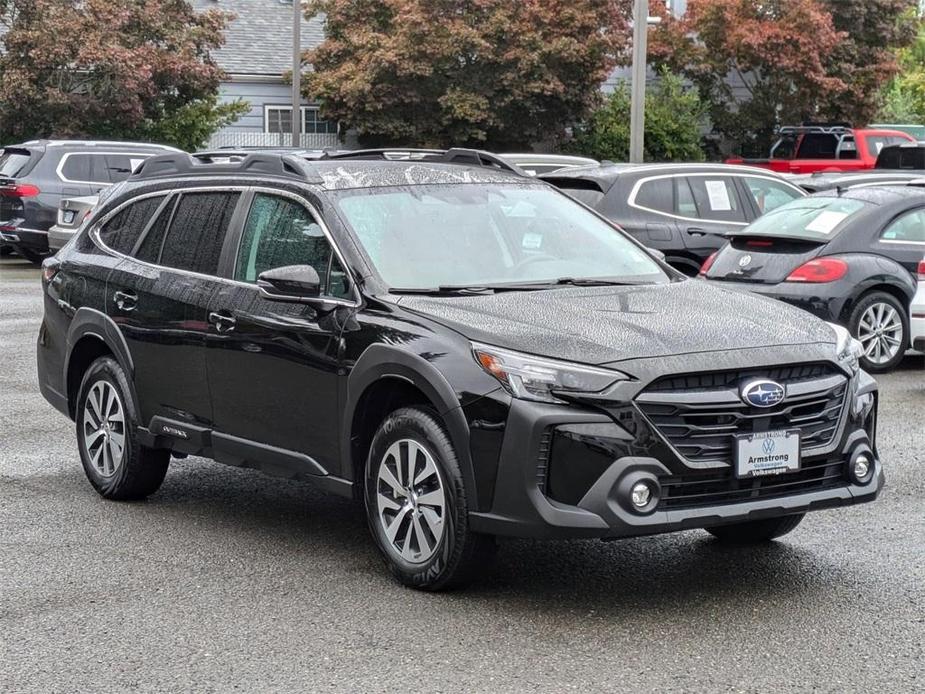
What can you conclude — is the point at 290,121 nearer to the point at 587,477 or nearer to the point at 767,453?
the point at 767,453

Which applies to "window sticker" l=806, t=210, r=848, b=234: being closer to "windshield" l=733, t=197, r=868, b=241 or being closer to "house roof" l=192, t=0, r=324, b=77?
"windshield" l=733, t=197, r=868, b=241

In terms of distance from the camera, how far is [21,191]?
23.0 metres

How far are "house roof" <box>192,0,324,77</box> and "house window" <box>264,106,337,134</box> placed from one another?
105 centimetres

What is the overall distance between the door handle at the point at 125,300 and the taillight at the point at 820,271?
246 inches

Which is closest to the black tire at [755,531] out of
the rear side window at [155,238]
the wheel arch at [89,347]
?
the wheel arch at [89,347]

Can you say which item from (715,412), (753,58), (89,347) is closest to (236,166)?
(89,347)

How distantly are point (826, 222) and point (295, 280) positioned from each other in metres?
7.25

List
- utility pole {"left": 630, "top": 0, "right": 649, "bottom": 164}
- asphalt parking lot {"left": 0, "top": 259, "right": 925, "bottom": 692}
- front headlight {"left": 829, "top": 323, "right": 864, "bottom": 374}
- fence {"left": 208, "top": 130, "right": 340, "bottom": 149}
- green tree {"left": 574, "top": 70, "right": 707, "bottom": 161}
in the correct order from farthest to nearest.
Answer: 1. fence {"left": 208, "top": 130, "right": 340, "bottom": 149}
2. green tree {"left": 574, "top": 70, "right": 707, "bottom": 161}
3. utility pole {"left": 630, "top": 0, "right": 649, "bottom": 164}
4. front headlight {"left": 829, "top": 323, "right": 864, "bottom": 374}
5. asphalt parking lot {"left": 0, "top": 259, "right": 925, "bottom": 692}

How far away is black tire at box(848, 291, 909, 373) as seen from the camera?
12500 mm

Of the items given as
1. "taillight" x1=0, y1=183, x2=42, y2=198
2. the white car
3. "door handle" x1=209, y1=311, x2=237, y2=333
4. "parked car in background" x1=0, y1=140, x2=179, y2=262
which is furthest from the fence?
"door handle" x1=209, y1=311, x2=237, y2=333

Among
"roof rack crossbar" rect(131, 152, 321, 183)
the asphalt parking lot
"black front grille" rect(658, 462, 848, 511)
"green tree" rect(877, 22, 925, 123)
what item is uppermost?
"green tree" rect(877, 22, 925, 123)

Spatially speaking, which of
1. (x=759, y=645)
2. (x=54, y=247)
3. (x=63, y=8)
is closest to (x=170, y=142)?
(x=63, y=8)

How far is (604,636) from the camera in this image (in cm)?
558

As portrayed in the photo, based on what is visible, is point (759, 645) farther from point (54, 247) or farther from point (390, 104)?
point (390, 104)
